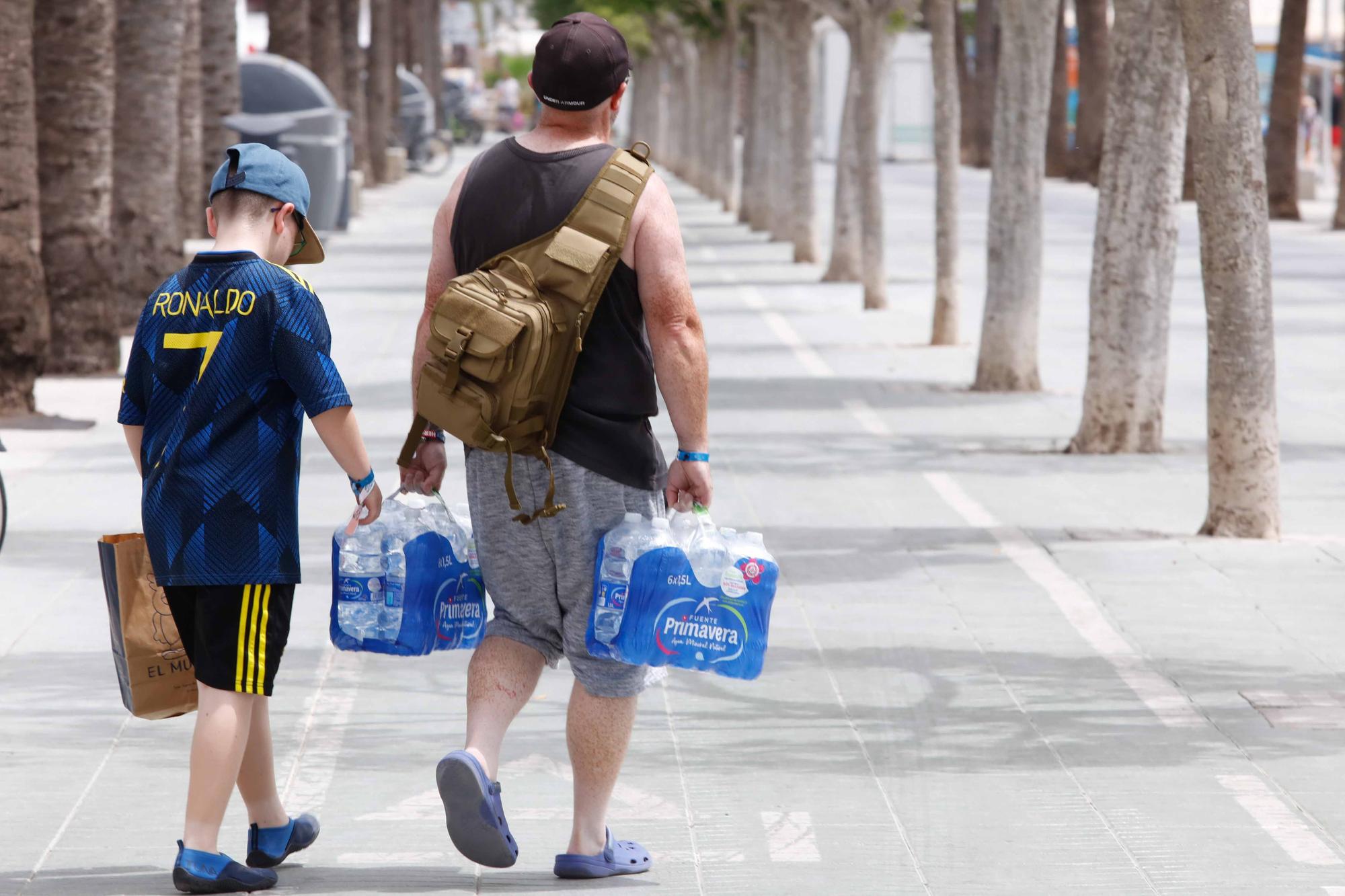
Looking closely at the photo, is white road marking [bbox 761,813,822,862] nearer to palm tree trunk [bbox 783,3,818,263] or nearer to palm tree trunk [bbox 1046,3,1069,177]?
palm tree trunk [bbox 783,3,818,263]

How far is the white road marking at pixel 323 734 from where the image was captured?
5.32 meters

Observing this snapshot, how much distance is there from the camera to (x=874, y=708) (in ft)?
20.4

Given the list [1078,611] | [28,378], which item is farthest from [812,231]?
[1078,611]

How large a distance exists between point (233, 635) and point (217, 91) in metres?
21.7

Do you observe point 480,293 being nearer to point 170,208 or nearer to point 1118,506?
point 1118,506

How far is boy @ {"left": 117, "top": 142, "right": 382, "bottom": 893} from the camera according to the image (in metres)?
4.38

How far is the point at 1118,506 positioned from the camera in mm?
9797

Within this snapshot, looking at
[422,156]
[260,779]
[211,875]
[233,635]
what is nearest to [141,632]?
[233,635]

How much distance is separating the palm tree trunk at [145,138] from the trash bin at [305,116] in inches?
416

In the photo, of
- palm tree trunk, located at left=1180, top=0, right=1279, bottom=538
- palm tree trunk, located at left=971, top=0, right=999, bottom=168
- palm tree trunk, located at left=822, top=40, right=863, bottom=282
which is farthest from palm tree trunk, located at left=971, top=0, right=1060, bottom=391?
palm tree trunk, located at left=971, top=0, right=999, bottom=168

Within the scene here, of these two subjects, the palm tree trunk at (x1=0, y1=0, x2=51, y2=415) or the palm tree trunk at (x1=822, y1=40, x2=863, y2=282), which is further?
the palm tree trunk at (x1=822, y1=40, x2=863, y2=282)

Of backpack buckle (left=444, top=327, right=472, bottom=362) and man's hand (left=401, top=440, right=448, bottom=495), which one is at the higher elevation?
backpack buckle (left=444, top=327, right=472, bottom=362)

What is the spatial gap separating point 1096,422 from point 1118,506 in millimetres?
1733

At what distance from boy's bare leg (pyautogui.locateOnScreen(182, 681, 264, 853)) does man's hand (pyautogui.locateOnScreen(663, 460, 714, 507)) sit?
3.19 feet
